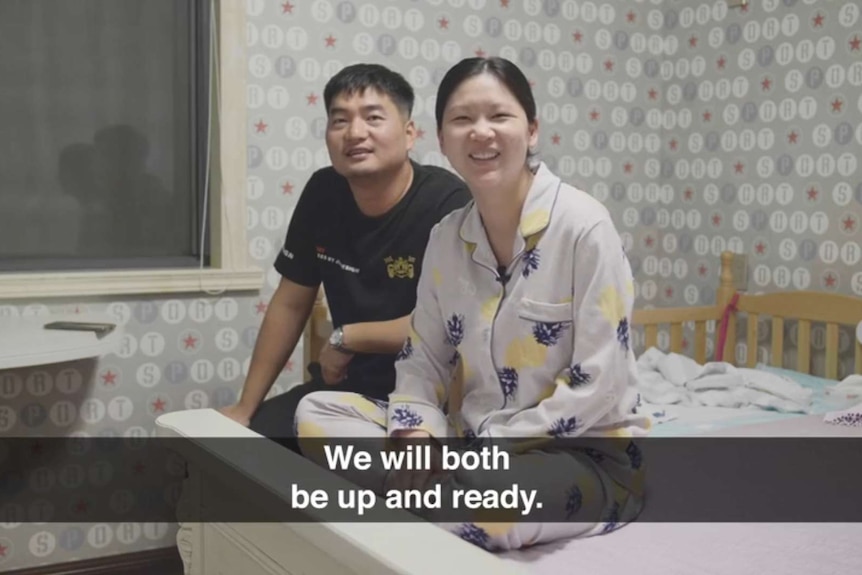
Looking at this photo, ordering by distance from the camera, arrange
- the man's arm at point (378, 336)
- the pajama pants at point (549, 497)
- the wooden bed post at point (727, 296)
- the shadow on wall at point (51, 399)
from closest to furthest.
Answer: the pajama pants at point (549, 497) → the man's arm at point (378, 336) → the shadow on wall at point (51, 399) → the wooden bed post at point (727, 296)

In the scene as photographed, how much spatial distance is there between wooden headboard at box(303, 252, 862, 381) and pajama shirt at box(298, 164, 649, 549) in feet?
3.33

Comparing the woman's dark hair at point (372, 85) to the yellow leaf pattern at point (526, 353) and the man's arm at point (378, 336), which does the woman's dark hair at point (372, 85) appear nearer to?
the man's arm at point (378, 336)

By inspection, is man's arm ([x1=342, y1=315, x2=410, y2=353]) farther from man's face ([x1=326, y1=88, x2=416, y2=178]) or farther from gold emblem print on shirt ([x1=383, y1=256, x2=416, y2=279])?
man's face ([x1=326, y1=88, x2=416, y2=178])

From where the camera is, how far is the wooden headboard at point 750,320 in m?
2.52

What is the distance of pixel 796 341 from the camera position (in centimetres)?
276

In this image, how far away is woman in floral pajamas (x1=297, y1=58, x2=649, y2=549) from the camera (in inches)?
49.1

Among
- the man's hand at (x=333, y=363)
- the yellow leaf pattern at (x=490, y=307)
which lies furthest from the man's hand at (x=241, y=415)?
the yellow leaf pattern at (x=490, y=307)

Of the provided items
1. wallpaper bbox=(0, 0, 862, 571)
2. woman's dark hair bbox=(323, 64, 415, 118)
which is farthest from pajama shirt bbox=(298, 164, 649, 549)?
wallpaper bbox=(0, 0, 862, 571)

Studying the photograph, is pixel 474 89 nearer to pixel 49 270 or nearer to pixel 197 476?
pixel 197 476

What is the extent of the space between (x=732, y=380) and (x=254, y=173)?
1.35 meters

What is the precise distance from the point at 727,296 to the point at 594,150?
639 mm

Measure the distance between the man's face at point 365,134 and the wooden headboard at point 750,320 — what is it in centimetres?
68

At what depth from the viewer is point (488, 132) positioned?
1338mm

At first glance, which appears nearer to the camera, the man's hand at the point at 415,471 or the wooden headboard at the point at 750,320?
the man's hand at the point at 415,471
